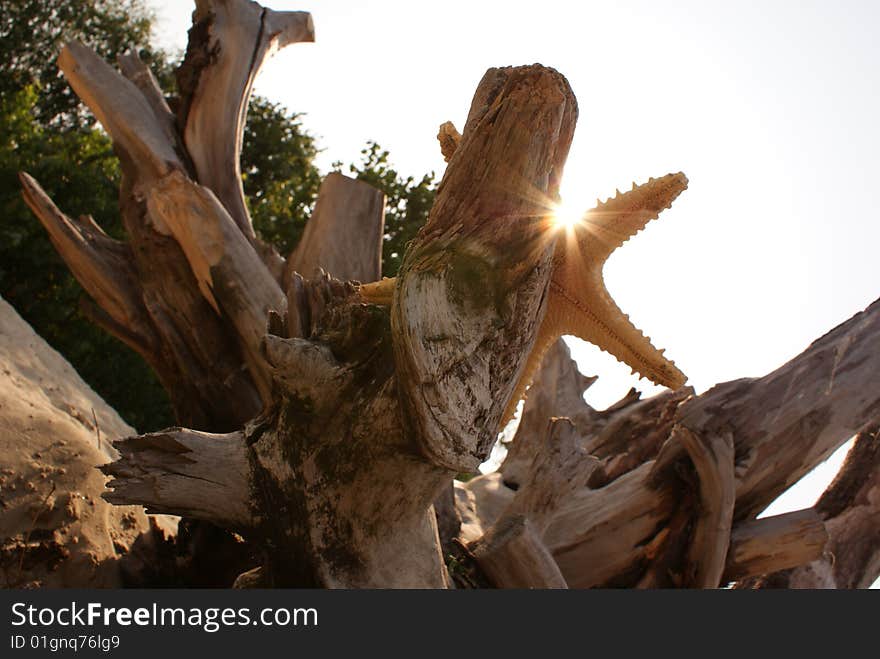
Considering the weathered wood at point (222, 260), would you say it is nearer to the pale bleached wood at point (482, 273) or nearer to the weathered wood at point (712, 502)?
the pale bleached wood at point (482, 273)

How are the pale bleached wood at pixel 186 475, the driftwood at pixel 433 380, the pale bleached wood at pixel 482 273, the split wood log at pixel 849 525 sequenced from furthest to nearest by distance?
the split wood log at pixel 849 525
the pale bleached wood at pixel 186 475
the driftwood at pixel 433 380
the pale bleached wood at pixel 482 273

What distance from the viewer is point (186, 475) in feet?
11.9

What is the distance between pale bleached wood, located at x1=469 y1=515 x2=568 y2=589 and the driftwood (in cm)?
1

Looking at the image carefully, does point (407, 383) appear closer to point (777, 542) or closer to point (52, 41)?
point (777, 542)

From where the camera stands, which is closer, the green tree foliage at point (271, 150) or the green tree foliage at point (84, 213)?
the green tree foliage at point (84, 213)

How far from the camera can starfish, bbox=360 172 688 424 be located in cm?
365

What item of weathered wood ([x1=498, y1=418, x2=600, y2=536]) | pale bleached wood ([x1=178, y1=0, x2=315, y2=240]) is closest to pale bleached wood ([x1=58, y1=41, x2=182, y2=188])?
pale bleached wood ([x1=178, y1=0, x2=315, y2=240])

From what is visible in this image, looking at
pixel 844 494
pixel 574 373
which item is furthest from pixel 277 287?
pixel 844 494

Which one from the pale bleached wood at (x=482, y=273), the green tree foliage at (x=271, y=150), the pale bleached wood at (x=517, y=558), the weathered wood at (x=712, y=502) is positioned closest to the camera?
the pale bleached wood at (x=482, y=273)

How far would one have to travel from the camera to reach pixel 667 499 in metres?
5.41

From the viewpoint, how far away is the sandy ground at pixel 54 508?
4.43 meters

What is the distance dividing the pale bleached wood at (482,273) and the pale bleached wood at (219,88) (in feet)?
9.50

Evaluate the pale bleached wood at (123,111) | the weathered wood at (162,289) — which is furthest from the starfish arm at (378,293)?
the pale bleached wood at (123,111)

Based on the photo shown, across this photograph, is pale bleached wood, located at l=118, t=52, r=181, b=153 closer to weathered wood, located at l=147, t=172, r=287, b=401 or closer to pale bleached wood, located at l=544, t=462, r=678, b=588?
weathered wood, located at l=147, t=172, r=287, b=401
